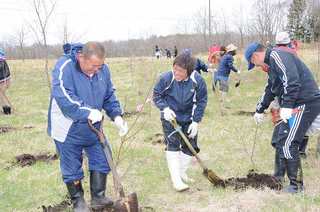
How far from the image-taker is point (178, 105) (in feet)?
16.7

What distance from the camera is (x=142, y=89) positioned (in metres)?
16.5

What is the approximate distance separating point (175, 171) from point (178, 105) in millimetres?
731

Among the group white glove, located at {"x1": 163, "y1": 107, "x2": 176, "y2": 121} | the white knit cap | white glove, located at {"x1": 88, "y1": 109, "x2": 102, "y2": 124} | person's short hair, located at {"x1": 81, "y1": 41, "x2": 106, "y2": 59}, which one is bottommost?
white glove, located at {"x1": 163, "y1": 107, "x2": 176, "y2": 121}

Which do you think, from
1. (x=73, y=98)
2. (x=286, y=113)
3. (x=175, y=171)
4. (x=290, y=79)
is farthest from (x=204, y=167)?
(x=73, y=98)

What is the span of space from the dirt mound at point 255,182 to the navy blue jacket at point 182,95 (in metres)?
0.81

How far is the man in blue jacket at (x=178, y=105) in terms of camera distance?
198 inches

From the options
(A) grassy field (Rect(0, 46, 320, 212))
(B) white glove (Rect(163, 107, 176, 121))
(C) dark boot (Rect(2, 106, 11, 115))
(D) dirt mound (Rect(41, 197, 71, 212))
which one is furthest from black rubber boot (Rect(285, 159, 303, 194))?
(C) dark boot (Rect(2, 106, 11, 115))

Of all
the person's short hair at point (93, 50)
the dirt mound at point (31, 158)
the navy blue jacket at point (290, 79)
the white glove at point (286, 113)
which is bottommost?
the dirt mound at point (31, 158)

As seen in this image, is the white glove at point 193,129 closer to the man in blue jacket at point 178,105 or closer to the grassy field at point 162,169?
the man in blue jacket at point 178,105

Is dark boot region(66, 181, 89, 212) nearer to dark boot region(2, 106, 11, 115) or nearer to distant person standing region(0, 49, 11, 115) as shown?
distant person standing region(0, 49, 11, 115)

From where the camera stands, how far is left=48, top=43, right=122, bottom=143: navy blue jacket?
12.2 ft

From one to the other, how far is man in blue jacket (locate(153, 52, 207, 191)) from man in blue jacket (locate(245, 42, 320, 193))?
2.16 feet

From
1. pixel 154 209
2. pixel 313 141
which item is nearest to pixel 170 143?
pixel 154 209

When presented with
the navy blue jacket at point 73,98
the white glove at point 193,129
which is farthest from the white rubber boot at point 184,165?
the navy blue jacket at point 73,98
